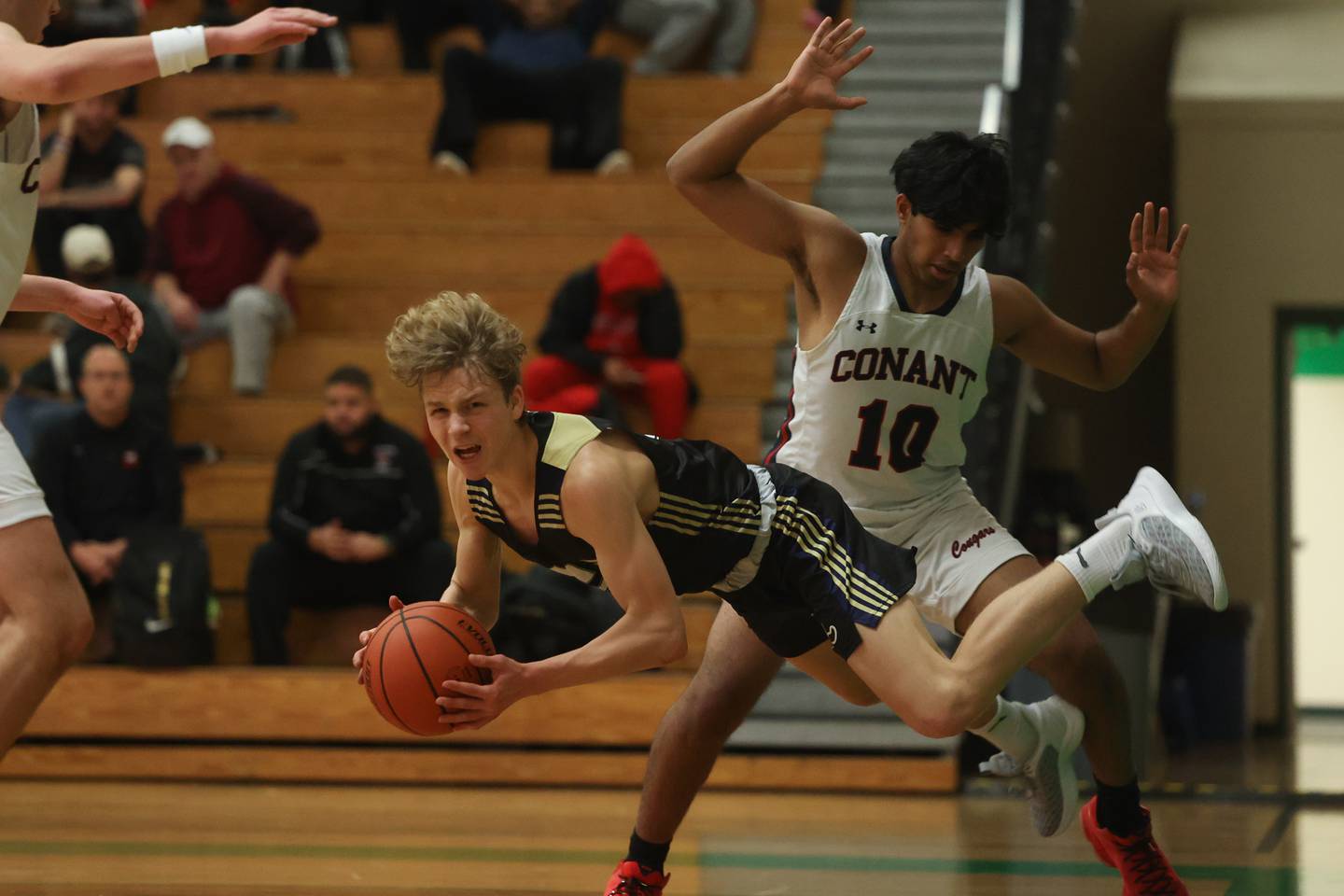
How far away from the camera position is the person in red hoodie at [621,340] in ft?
26.0

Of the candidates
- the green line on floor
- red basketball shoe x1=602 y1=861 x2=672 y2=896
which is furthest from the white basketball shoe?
the green line on floor

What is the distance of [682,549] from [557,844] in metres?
2.13

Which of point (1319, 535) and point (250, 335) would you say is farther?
point (1319, 535)

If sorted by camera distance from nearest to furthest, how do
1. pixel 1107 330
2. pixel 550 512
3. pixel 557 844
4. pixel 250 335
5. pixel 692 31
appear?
pixel 550 512 < pixel 1107 330 < pixel 557 844 < pixel 250 335 < pixel 692 31

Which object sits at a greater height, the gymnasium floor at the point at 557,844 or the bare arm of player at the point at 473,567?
the bare arm of player at the point at 473,567

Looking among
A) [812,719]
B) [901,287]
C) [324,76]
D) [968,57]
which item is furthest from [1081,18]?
[901,287]

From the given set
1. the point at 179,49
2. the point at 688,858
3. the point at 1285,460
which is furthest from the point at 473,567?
the point at 1285,460

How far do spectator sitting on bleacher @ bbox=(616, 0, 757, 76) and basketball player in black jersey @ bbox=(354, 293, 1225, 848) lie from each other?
272 inches

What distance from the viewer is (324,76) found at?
35.7ft

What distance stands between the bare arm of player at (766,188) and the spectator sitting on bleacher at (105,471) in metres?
4.01

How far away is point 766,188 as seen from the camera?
412 cm

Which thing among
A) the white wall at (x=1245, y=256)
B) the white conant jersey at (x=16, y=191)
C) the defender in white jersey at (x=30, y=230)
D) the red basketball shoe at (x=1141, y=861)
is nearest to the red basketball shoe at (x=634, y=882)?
the red basketball shoe at (x=1141, y=861)

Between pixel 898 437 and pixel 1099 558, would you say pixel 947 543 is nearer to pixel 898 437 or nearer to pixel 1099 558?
pixel 898 437

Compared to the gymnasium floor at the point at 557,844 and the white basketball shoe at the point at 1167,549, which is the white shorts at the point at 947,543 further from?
the gymnasium floor at the point at 557,844
